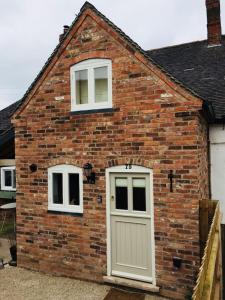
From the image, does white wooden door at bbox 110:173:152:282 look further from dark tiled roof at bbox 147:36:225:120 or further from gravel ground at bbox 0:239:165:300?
dark tiled roof at bbox 147:36:225:120

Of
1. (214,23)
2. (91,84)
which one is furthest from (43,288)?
(214,23)

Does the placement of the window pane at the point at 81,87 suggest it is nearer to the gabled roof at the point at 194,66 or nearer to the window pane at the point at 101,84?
the window pane at the point at 101,84

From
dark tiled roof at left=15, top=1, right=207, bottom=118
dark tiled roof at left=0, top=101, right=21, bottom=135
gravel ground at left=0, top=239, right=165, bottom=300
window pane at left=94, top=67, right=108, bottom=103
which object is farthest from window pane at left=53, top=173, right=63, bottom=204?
dark tiled roof at left=0, top=101, right=21, bottom=135

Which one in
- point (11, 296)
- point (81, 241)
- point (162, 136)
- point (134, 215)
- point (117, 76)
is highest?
point (117, 76)

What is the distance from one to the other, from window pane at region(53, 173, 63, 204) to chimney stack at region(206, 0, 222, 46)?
8.66 m

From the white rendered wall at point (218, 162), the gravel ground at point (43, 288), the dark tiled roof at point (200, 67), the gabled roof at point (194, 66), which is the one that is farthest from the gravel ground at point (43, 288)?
the dark tiled roof at point (200, 67)

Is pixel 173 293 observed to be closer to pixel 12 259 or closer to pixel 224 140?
pixel 224 140

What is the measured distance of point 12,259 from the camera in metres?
8.91

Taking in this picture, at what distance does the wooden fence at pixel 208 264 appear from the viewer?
3.05 m

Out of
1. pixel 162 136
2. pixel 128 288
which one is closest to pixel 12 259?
pixel 128 288

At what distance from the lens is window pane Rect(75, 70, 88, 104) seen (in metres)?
7.78

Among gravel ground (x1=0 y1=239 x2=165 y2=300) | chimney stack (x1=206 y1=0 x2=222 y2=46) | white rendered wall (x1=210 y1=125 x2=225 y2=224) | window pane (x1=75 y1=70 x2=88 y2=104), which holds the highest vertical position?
chimney stack (x1=206 y1=0 x2=222 y2=46)

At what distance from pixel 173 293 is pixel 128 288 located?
1.00 metres

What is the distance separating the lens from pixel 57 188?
815 centimetres
